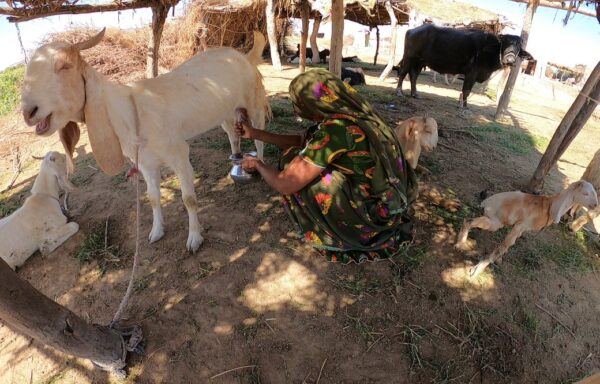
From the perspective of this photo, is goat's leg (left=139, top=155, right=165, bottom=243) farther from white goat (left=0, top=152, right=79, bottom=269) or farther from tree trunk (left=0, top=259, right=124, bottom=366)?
tree trunk (left=0, top=259, right=124, bottom=366)

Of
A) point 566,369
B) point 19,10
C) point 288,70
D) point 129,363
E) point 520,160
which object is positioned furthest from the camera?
point 288,70

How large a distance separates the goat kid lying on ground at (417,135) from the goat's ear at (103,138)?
103 inches

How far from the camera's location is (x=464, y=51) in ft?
23.5

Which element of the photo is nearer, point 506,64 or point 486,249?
point 486,249

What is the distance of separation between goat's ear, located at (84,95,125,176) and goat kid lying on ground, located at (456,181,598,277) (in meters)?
2.83

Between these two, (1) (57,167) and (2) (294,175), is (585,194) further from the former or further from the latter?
(1) (57,167)

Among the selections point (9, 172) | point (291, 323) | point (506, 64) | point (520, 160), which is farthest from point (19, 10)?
point (506, 64)

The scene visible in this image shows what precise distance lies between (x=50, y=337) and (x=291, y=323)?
1.46 meters

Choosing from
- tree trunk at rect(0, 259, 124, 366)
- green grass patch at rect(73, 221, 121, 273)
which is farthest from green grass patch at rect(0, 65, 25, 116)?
tree trunk at rect(0, 259, 124, 366)

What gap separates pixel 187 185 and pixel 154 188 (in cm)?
35

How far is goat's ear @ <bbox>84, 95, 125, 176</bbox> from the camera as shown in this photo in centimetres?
197

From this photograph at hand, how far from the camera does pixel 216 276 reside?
269cm

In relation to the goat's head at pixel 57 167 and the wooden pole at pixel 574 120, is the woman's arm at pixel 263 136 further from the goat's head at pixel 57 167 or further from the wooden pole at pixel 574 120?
the wooden pole at pixel 574 120

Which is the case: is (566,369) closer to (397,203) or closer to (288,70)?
(397,203)
